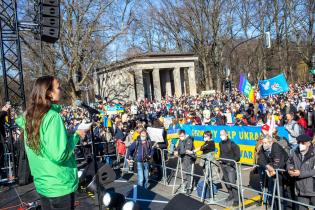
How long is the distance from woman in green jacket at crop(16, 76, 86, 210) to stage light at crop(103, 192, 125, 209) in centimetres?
282

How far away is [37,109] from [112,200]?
11.0 ft

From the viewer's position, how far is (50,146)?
113 inches

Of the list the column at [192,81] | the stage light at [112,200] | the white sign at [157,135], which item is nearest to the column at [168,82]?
the column at [192,81]

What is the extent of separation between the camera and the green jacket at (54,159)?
9.44 feet

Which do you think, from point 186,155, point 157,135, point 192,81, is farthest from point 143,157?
point 192,81

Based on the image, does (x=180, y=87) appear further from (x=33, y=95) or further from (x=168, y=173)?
(x=33, y=95)

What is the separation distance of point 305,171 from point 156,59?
50.5 metres

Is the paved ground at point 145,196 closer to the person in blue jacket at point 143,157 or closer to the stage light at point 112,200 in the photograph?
the person in blue jacket at point 143,157

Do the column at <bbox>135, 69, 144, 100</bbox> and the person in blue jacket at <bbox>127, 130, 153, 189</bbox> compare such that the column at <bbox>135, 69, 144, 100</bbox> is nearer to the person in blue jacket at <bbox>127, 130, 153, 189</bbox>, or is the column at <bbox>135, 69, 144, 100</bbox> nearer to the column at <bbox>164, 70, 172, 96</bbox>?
the column at <bbox>164, 70, 172, 96</bbox>

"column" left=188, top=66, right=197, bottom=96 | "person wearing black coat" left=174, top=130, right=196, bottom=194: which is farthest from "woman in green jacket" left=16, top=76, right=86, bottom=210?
"column" left=188, top=66, right=197, bottom=96

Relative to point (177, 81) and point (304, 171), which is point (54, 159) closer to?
point (304, 171)

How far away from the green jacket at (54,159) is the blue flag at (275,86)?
14924 mm

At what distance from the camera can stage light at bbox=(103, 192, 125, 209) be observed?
589 centimetres

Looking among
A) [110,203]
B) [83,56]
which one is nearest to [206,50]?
[83,56]
